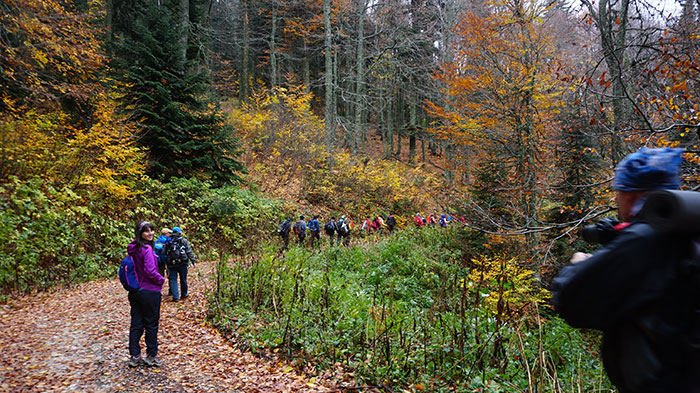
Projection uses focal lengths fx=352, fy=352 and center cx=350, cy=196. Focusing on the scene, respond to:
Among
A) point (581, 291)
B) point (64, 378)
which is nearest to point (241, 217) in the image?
point (64, 378)

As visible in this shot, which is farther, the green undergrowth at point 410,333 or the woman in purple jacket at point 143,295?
the woman in purple jacket at point 143,295

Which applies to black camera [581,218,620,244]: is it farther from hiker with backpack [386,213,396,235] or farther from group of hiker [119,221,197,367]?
hiker with backpack [386,213,396,235]

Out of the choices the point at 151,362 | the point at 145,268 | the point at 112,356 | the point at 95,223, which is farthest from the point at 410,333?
the point at 95,223

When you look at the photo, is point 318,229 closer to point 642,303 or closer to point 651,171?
point 651,171

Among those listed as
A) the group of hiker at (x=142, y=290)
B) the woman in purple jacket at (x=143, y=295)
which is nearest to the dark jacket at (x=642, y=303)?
the group of hiker at (x=142, y=290)

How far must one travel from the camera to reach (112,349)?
579 centimetres

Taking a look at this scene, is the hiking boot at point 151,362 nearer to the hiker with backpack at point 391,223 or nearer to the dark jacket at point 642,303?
the dark jacket at point 642,303

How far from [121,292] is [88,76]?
30.9 ft

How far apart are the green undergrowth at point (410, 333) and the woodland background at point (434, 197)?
1.7 inches

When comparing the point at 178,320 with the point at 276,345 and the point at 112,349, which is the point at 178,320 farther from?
the point at 276,345

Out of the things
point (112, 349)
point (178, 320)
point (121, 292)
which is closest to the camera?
point (112, 349)

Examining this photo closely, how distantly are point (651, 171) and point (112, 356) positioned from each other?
22.8 ft

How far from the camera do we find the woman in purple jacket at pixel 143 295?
5.04 metres

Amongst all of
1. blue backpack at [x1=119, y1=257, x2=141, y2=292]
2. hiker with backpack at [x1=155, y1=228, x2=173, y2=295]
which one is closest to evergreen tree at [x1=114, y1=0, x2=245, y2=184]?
hiker with backpack at [x1=155, y1=228, x2=173, y2=295]
